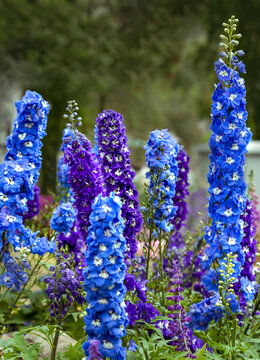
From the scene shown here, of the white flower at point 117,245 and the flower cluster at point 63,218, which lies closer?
the white flower at point 117,245

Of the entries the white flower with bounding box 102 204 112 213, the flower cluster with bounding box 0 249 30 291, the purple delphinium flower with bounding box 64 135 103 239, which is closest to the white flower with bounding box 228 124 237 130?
the purple delphinium flower with bounding box 64 135 103 239

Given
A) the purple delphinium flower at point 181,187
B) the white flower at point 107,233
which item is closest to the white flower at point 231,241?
the purple delphinium flower at point 181,187

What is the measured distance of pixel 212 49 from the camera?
19.4 meters

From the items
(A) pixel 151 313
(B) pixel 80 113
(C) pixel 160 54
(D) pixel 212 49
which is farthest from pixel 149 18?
(A) pixel 151 313

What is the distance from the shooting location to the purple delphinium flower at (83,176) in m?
3.27

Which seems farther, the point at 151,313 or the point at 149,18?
the point at 149,18

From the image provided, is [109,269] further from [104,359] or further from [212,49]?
[212,49]

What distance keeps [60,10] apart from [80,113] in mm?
6162

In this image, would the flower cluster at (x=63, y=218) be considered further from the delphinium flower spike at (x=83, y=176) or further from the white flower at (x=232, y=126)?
the white flower at (x=232, y=126)

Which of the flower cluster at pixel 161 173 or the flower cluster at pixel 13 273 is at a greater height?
the flower cluster at pixel 161 173

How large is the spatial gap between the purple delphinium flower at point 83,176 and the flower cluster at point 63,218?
577mm

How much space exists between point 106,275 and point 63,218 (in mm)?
1535

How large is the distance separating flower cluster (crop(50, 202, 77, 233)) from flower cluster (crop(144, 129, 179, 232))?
0.63 meters

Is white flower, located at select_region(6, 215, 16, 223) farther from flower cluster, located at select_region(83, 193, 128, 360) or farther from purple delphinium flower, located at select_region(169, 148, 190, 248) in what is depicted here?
purple delphinium flower, located at select_region(169, 148, 190, 248)
